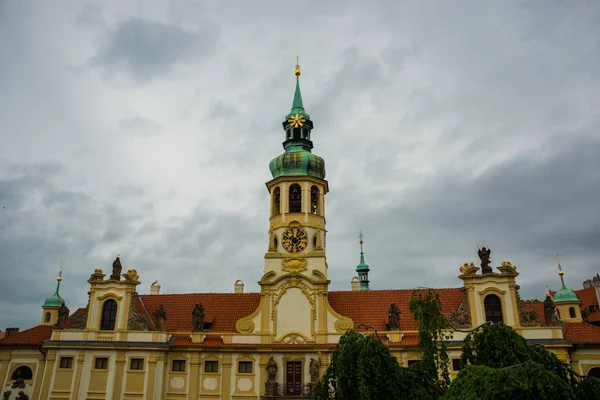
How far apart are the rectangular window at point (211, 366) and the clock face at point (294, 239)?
963 centimetres

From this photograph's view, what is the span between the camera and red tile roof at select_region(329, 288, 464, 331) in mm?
35531

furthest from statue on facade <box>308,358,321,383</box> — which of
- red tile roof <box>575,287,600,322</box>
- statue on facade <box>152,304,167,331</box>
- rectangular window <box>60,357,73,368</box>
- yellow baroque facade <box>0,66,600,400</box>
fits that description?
red tile roof <box>575,287,600,322</box>

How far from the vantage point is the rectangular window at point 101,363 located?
34031 mm

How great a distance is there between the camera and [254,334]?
34.5 meters

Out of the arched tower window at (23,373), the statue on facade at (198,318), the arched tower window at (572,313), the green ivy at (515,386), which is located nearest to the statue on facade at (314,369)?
the statue on facade at (198,318)

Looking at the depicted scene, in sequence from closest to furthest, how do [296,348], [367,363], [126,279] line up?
[367,363] → [296,348] → [126,279]

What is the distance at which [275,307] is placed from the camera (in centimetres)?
3497

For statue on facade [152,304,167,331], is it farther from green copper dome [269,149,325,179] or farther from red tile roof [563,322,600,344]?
red tile roof [563,322,600,344]

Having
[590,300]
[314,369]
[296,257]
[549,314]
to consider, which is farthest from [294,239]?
[590,300]

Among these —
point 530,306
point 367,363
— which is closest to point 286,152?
point 530,306

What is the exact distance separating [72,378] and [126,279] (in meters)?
7.47

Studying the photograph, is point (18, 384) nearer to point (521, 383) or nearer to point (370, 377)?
point (370, 377)

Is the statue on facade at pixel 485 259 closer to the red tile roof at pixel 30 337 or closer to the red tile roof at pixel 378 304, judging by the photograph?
the red tile roof at pixel 378 304

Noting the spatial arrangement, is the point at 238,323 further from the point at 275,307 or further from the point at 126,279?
the point at 126,279
